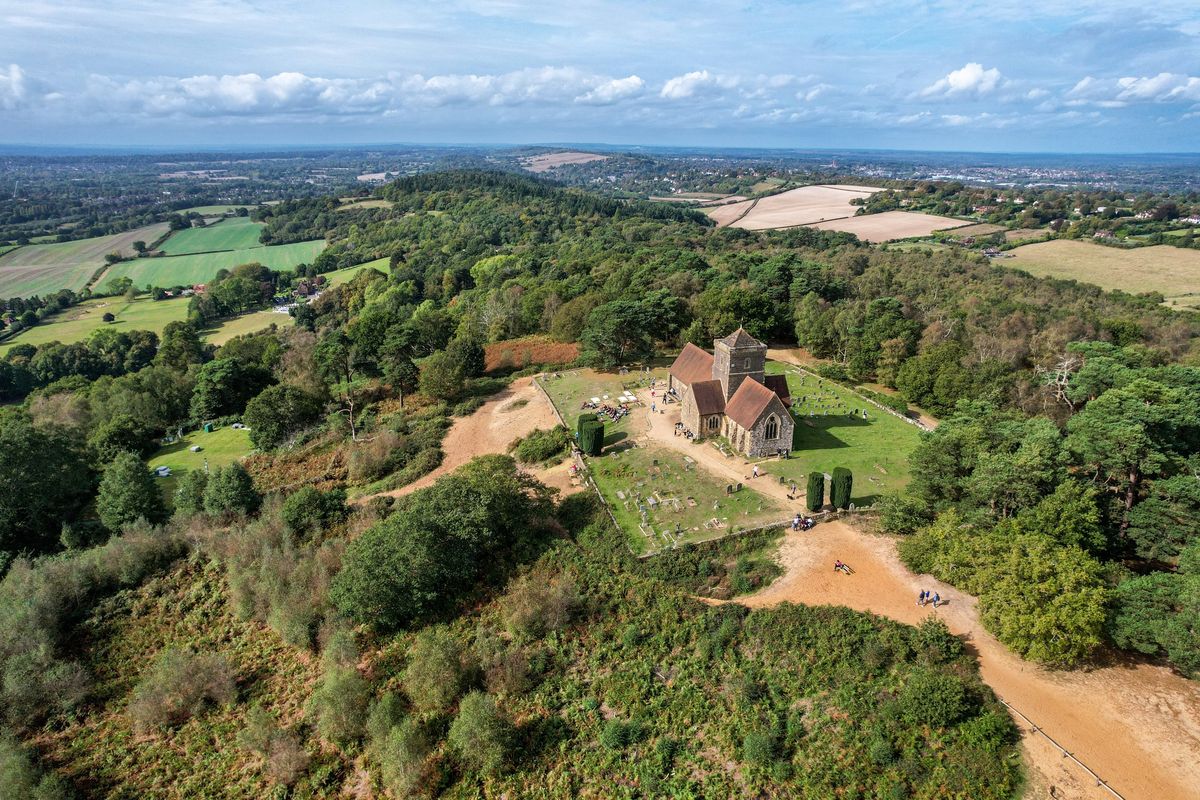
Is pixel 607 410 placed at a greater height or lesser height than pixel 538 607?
greater

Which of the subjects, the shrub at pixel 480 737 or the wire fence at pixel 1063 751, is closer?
the wire fence at pixel 1063 751

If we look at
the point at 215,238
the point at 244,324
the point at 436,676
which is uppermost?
the point at 215,238

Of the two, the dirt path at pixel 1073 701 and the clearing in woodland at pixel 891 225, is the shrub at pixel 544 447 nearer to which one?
the dirt path at pixel 1073 701

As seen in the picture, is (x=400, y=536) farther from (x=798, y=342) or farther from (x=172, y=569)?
(x=798, y=342)

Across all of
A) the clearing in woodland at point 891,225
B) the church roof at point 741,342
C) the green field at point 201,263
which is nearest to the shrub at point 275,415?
the church roof at point 741,342

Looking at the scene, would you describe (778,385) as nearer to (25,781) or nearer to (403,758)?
(403,758)

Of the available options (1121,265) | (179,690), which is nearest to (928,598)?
(179,690)
